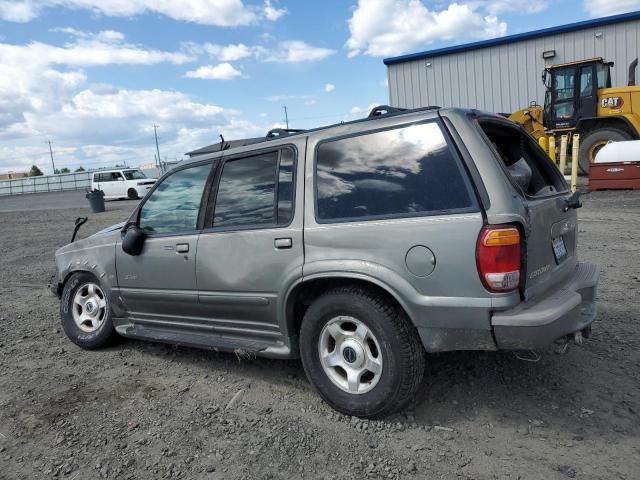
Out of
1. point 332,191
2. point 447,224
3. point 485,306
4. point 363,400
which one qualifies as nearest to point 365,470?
point 363,400

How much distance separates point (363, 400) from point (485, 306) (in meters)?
0.95

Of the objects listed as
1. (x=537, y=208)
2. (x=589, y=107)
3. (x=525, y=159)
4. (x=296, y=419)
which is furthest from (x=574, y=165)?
(x=296, y=419)

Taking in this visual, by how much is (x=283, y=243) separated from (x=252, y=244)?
0.90ft

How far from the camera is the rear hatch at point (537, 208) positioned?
2.86 m

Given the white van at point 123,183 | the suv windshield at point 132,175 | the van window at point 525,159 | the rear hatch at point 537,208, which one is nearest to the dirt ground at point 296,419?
the rear hatch at point 537,208

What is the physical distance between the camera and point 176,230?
4.07 metres

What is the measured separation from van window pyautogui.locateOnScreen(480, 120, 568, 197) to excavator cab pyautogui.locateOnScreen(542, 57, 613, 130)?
517 inches

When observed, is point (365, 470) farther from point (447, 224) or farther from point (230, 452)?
point (447, 224)

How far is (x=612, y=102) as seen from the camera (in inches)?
593

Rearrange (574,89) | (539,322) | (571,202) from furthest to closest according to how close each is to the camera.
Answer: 1. (574,89)
2. (571,202)
3. (539,322)

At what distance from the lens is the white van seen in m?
26.8

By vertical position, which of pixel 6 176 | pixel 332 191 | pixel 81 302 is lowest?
pixel 81 302

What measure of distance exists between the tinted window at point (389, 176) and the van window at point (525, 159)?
557mm

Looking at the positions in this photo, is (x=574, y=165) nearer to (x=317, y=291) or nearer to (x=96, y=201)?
(x=317, y=291)
